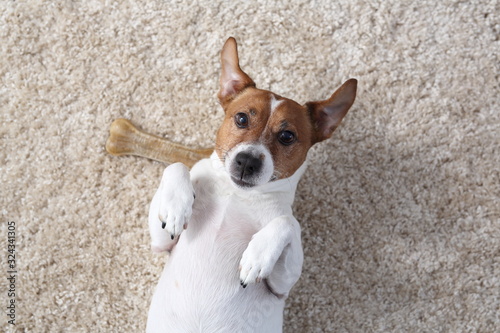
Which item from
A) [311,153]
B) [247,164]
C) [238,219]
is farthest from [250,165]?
[311,153]

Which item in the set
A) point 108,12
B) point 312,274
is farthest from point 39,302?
point 108,12

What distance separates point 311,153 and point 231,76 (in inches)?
30.5

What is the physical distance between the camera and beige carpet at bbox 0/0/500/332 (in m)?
2.65

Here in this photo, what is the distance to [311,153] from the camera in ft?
8.99

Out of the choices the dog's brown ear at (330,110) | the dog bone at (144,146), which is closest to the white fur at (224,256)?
the dog's brown ear at (330,110)

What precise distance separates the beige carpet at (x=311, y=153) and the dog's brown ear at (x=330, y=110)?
1.84 feet

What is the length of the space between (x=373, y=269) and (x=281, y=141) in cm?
107

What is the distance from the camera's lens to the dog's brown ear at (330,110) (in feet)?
6.83

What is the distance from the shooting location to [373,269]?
105 inches

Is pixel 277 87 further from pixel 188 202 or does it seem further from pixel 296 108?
pixel 188 202

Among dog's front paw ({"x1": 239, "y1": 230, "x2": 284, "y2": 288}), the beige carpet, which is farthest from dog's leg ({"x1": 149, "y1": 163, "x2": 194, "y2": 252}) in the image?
the beige carpet

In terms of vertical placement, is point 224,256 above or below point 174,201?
below

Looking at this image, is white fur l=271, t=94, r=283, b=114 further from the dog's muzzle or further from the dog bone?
the dog bone

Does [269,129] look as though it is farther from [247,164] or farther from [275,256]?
[275,256]
